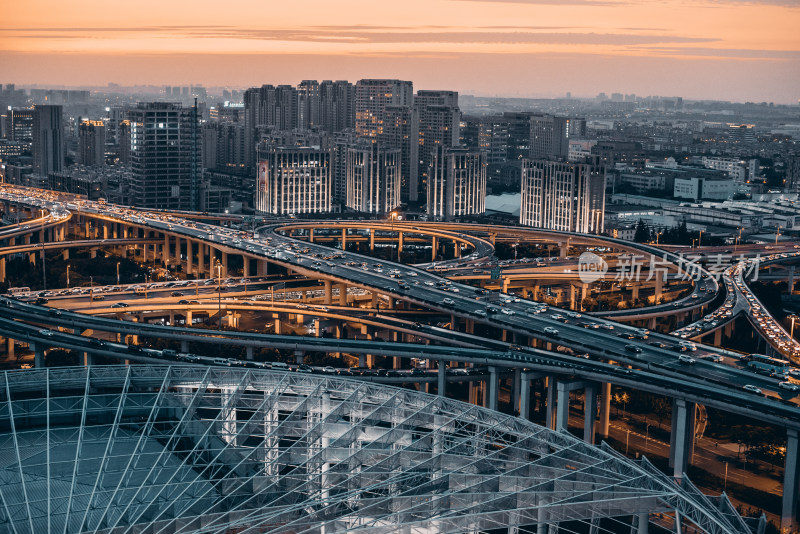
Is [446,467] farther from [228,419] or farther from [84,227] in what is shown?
[84,227]

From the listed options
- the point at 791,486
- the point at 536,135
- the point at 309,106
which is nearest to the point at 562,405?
the point at 791,486

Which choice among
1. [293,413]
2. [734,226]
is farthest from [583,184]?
[293,413]

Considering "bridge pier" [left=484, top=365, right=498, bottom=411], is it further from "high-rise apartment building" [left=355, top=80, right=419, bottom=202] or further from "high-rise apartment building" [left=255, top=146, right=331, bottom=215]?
"high-rise apartment building" [left=355, top=80, right=419, bottom=202]

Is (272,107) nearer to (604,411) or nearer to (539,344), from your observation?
(539,344)

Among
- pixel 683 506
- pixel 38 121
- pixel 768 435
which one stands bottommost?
pixel 768 435

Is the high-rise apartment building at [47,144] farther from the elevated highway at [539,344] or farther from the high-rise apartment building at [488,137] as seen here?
the elevated highway at [539,344]

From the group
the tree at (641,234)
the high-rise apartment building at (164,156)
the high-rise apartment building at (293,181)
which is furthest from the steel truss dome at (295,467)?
the high-rise apartment building at (293,181)
